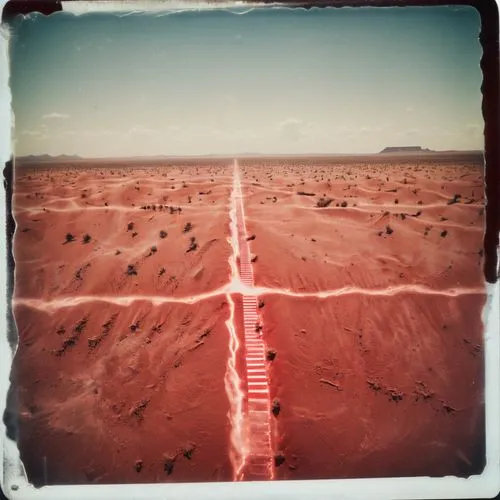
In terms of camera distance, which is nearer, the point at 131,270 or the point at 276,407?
the point at 276,407

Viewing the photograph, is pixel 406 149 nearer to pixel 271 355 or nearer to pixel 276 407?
pixel 271 355

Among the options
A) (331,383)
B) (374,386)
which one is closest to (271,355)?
(331,383)

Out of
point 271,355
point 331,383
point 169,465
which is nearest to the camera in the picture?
point 169,465

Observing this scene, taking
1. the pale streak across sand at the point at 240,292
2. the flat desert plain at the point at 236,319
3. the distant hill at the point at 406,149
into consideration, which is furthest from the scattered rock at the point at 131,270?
the distant hill at the point at 406,149

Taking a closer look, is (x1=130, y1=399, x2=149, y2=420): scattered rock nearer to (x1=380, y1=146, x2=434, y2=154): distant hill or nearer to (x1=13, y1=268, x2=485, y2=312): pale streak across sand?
(x1=13, y1=268, x2=485, y2=312): pale streak across sand

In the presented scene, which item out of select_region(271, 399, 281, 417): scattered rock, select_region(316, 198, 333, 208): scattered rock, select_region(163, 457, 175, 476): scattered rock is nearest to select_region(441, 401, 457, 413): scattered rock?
select_region(271, 399, 281, 417): scattered rock

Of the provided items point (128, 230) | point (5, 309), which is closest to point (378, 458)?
point (128, 230)

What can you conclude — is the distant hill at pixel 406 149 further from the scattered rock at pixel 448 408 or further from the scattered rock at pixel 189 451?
the scattered rock at pixel 189 451

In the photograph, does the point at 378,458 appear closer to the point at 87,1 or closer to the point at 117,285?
the point at 117,285
